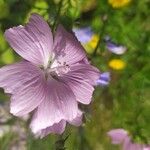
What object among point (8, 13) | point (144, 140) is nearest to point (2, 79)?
point (144, 140)

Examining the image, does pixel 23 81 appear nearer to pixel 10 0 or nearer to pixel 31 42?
pixel 31 42

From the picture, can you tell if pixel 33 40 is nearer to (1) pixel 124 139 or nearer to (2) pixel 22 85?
(2) pixel 22 85

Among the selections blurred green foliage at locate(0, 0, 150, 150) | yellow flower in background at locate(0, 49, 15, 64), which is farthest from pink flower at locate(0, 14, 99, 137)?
yellow flower in background at locate(0, 49, 15, 64)

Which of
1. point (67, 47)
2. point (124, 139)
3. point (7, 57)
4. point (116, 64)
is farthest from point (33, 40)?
point (116, 64)

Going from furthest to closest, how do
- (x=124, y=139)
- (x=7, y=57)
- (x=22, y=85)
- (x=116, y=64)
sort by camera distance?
1. (x=116, y=64)
2. (x=7, y=57)
3. (x=124, y=139)
4. (x=22, y=85)

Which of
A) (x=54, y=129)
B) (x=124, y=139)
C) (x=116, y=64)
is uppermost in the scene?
(x=54, y=129)

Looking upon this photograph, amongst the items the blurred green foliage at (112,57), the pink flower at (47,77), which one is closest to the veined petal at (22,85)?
the pink flower at (47,77)

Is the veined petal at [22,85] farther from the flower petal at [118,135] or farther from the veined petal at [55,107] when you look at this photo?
the flower petal at [118,135]

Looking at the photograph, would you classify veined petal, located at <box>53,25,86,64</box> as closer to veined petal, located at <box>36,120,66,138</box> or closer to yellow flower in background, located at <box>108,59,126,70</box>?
veined petal, located at <box>36,120,66,138</box>

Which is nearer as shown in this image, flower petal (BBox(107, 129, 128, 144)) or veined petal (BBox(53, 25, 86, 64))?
veined petal (BBox(53, 25, 86, 64))
